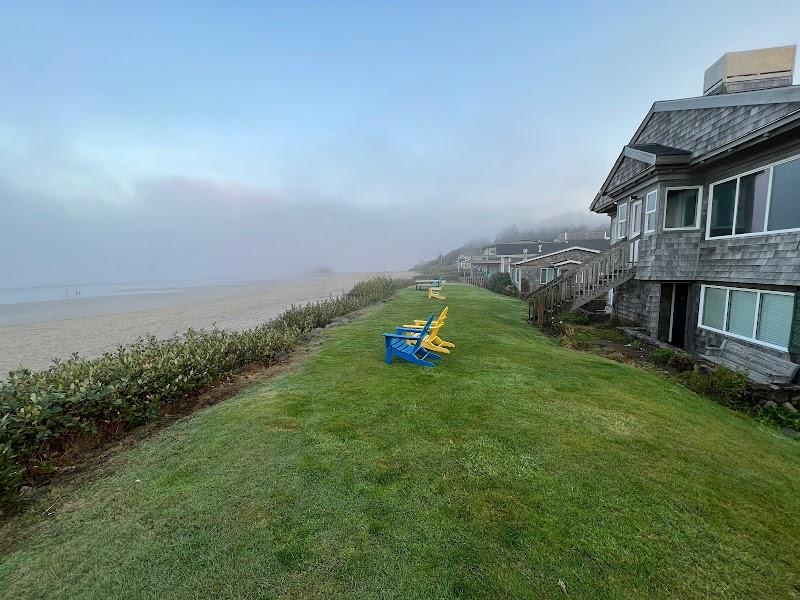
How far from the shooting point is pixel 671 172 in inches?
416

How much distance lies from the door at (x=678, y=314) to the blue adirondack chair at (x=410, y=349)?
8.42 metres

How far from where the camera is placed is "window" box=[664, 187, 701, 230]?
34.2 feet

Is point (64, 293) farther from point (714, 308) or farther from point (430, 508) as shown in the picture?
point (714, 308)

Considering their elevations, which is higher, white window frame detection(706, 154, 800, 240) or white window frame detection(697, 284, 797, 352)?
white window frame detection(706, 154, 800, 240)

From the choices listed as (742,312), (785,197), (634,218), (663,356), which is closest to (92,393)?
(663,356)

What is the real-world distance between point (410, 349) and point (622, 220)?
11.3m

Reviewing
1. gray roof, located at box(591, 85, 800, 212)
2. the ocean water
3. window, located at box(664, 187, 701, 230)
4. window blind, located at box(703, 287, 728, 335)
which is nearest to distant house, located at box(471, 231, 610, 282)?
gray roof, located at box(591, 85, 800, 212)

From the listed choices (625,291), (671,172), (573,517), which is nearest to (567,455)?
(573,517)

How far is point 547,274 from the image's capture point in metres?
30.2

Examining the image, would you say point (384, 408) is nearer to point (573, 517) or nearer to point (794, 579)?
point (573, 517)

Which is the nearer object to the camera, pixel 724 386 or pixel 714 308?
pixel 724 386

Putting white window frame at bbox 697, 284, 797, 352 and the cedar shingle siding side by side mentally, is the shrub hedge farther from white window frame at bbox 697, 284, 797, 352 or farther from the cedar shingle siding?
white window frame at bbox 697, 284, 797, 352

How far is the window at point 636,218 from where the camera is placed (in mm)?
12289

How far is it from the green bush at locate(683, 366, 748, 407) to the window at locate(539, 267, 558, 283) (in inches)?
903
